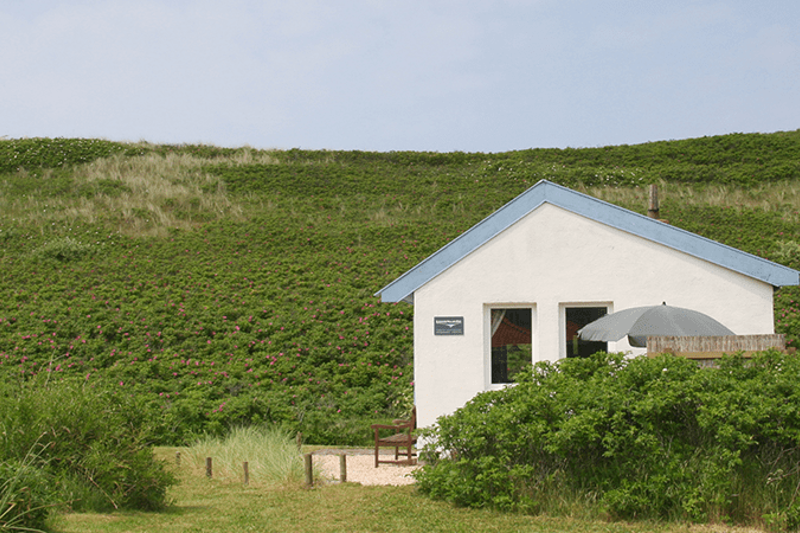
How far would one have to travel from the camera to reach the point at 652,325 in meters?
8.09

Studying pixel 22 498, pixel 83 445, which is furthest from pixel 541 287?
pixel 22 498

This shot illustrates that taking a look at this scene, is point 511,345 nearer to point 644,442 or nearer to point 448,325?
point 448,325

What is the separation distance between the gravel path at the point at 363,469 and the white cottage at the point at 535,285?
0.92 meters

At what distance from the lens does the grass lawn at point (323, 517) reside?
6199mm

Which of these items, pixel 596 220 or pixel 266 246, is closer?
pixel 596 220

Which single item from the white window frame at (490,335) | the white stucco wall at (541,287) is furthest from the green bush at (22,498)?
the white window frame at (490,335)

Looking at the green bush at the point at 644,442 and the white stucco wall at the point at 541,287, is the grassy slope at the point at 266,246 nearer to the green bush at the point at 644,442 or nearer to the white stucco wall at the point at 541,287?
the white stucco wall at the point at 541,287

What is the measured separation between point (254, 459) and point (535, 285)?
4647 mm

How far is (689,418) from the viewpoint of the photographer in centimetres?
638

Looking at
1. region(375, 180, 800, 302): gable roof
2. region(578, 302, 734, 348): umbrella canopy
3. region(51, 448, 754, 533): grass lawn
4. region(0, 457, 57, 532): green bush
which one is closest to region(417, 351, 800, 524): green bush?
region(51, 448, 754, 533): grass lawn

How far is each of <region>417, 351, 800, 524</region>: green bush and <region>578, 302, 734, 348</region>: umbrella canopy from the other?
3.03 ft

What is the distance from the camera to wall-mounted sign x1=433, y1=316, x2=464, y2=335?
1000 centimetres

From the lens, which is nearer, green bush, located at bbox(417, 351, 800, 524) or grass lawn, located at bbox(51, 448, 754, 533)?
green bush, located at bbox(417, 351, 800, 524)

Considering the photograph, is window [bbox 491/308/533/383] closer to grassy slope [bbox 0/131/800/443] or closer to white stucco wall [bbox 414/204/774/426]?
white stucco wall [bbox 414/204/774/426]
